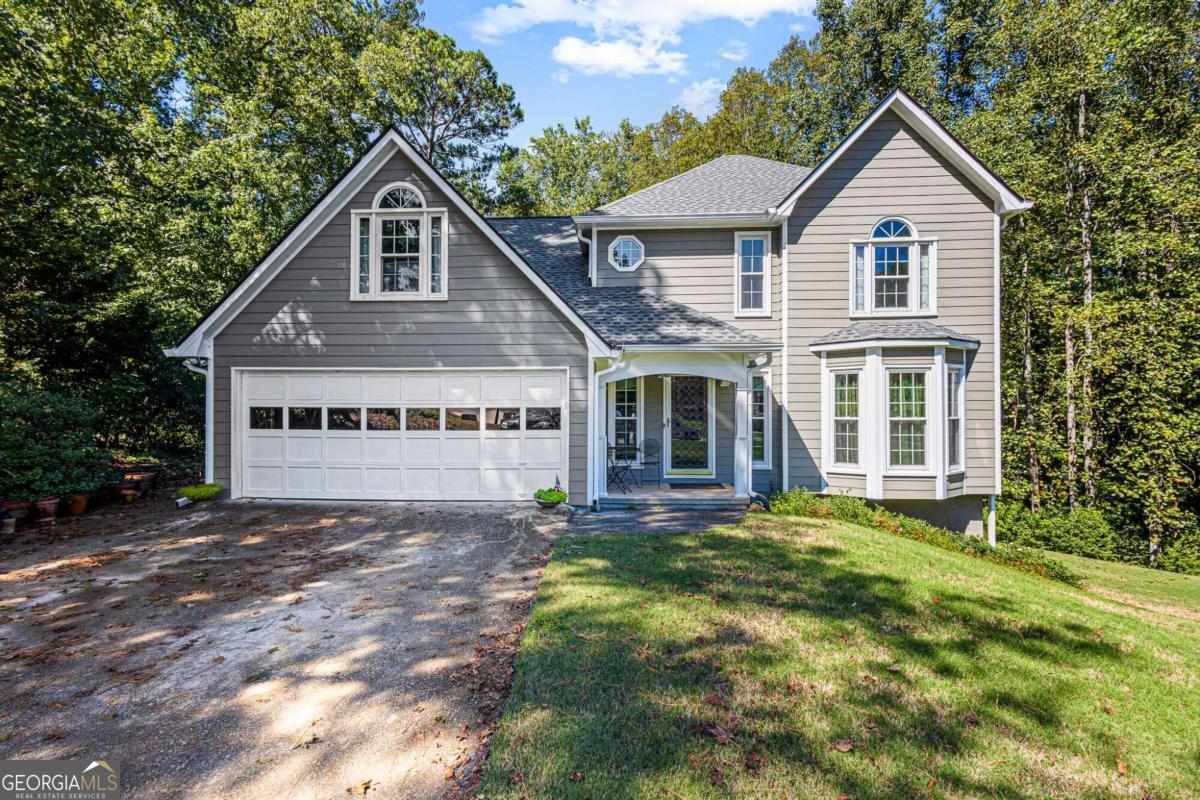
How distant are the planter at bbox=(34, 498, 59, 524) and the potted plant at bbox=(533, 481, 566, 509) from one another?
25.9 feet

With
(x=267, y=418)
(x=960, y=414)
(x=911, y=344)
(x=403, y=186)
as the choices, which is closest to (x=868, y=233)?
(x=911, y=344)

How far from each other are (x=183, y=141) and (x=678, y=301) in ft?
44.8

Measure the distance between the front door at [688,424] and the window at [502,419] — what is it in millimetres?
3598

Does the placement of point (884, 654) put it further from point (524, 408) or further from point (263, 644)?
point (524, 408)

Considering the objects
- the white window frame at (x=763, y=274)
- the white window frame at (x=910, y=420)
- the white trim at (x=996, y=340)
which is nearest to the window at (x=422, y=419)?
the white window frame at (x=763, y=274)

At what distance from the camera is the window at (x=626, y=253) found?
11289 mm

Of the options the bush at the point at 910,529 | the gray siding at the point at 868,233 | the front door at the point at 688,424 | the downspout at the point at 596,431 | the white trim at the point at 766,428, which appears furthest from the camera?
the front door at the point at 688,424

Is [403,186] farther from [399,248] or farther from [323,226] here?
[323,226]

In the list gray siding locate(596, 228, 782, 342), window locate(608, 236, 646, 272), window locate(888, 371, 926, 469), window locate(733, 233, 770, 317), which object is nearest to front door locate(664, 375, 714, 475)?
gray siding locate(596, 228, 782, 342)

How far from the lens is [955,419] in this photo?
9789mm

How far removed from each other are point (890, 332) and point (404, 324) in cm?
912

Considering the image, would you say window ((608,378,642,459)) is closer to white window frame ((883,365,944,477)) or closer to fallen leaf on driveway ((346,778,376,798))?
white window frame ((883,365,944,477))

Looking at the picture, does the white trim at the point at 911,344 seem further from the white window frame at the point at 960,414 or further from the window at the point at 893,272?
the window at the point at 893,272

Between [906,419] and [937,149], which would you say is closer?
[906,419]
